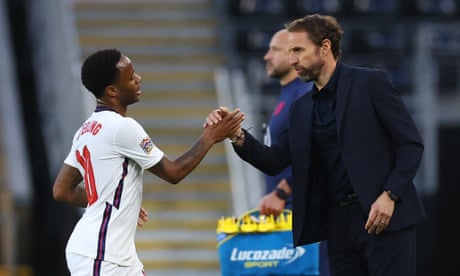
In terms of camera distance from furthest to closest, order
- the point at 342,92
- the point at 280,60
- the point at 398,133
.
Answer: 1. the point at 280,60
2. the point at 342,92
3. the point at 398,133

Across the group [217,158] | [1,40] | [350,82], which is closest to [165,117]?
[217,158]

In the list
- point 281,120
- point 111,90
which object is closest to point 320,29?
point 111,90

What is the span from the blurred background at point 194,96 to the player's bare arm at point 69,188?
5.26 meters

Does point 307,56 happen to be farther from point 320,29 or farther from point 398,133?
point 398,133

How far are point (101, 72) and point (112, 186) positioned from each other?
528 mm

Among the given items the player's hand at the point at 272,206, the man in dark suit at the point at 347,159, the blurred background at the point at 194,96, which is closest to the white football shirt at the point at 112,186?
the man in dark suit at the point at 347,159

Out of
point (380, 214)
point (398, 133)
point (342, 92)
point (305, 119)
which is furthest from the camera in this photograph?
point (305, 119)

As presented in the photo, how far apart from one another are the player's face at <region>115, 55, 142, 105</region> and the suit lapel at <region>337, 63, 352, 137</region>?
3.04ft

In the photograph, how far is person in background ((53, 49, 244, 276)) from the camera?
17.4ft

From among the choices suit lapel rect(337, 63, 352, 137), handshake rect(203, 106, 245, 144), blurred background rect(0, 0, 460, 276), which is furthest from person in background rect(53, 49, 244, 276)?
blurred background rect(0, 0, 460, 276)

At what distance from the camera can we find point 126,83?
5.46 metres

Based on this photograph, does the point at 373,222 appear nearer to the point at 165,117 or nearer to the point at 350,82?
the point at 350,82

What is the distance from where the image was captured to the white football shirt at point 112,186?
17.4ft

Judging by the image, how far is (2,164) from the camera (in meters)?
14.1
